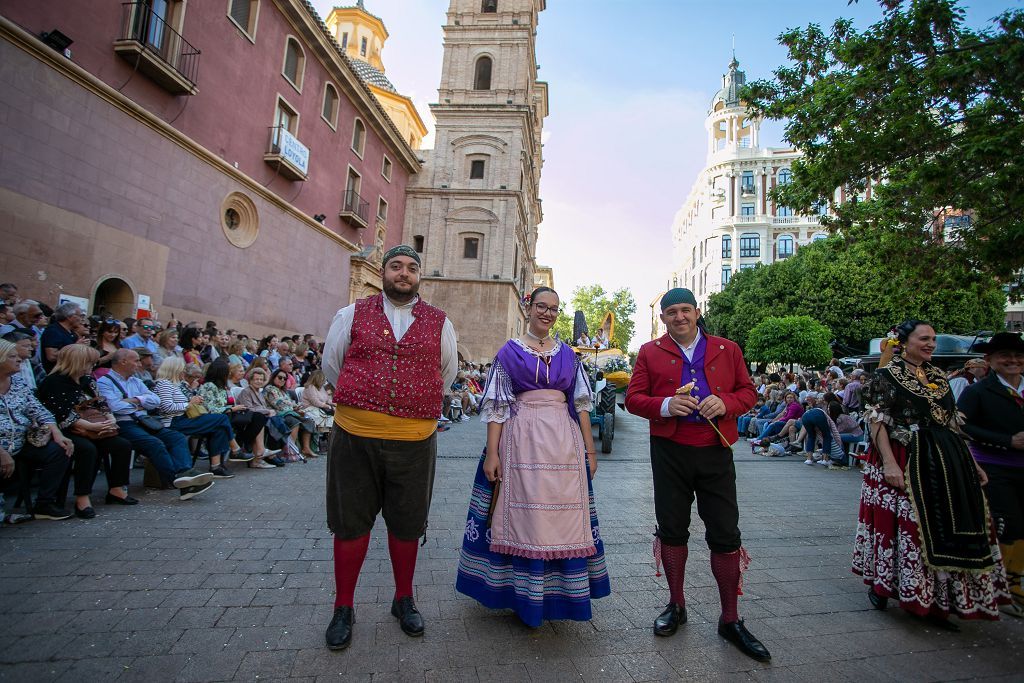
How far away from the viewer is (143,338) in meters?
8.84

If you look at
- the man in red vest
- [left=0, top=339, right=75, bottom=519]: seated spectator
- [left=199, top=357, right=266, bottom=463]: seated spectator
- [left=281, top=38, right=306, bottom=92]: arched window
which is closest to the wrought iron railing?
[left=281, top=38, right=306, bottom=92]: arched window

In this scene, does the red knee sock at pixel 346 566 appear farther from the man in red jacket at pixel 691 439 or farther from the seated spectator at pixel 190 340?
the seated spectator at pixel 190 340

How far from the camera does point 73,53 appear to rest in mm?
10836

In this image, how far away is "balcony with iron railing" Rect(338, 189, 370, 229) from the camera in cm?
2334

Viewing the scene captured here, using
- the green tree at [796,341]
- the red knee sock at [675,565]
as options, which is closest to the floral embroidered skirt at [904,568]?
the red knee sock at [675,565]

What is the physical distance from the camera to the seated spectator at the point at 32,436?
4418 millimetres

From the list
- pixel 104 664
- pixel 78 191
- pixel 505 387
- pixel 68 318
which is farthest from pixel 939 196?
pixel 78 191

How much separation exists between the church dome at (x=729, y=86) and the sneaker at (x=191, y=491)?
80.5 metres

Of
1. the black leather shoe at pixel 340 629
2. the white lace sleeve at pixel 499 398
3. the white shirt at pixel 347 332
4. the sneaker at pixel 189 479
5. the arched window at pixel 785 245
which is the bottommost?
the black leather shoe at pixel 340 629

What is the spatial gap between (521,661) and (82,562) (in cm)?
322

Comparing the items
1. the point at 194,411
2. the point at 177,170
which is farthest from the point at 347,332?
the point at 177,170

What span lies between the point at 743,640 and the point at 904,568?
136 cm

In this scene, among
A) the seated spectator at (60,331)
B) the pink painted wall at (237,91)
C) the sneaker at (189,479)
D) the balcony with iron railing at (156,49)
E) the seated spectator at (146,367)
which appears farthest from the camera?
the balcony with iron railing at (156,49)

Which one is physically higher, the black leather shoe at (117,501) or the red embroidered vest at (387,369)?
the red embroidered vest at (387,369)
